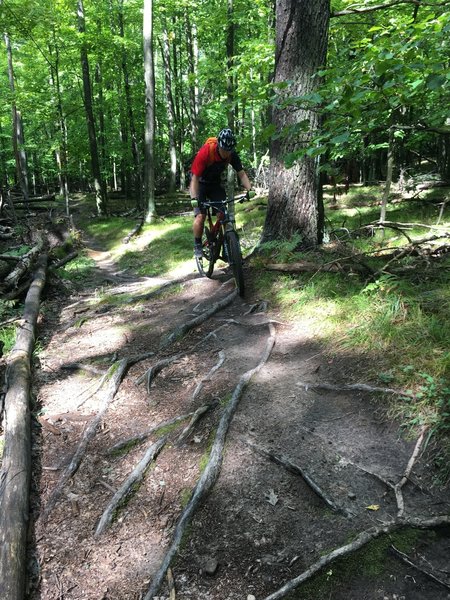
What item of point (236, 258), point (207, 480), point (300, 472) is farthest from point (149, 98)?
point (300, 472)

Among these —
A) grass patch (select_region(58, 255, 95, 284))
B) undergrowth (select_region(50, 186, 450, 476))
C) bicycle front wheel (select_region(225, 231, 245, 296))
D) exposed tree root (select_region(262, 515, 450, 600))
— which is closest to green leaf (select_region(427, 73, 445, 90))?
undergrowth (select_region(50, 186, 450, 476))

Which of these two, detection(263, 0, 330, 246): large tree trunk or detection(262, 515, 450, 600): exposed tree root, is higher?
detection(263, 0, 330, 246): large tree trunk

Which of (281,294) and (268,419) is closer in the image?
(268,419)

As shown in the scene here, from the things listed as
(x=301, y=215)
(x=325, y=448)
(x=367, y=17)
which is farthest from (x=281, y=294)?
(x=367, y=17)

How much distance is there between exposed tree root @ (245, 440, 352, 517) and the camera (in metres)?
2.58

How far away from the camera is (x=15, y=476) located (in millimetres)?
3086

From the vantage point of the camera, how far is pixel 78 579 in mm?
2486

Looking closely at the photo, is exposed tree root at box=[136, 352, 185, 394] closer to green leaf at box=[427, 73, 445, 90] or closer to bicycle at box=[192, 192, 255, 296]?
bicycle at box=[192, 192, 255, 296]

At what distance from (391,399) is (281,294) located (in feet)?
8.66

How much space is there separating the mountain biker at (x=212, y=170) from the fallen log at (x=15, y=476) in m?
3.23

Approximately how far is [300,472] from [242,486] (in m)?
0.42

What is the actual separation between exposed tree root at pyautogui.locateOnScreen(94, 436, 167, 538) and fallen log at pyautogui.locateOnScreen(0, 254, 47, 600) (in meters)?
0.49

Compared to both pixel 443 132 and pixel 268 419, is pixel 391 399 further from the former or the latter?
pixel 443 132

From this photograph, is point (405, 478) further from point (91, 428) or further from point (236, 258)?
point (236, 258)
